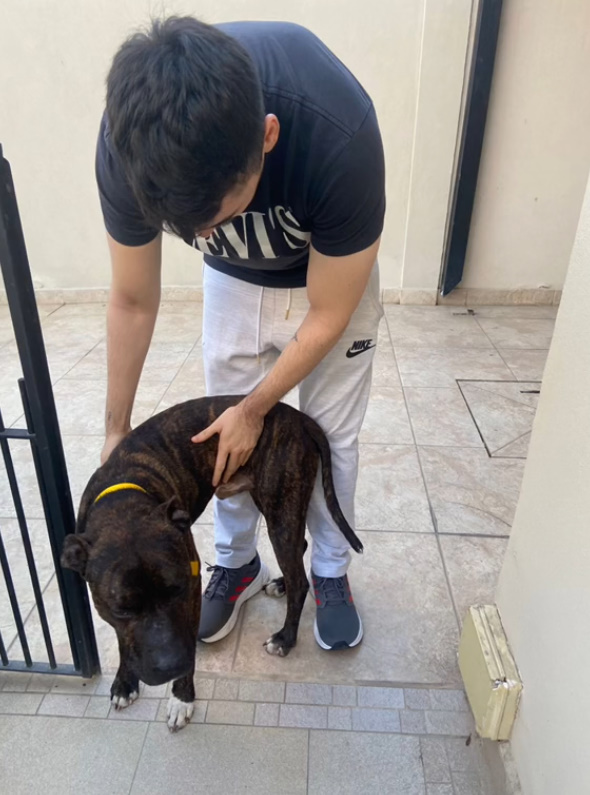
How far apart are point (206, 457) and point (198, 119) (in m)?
0.99

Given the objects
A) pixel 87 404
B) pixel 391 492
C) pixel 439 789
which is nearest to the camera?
pixel 439 789

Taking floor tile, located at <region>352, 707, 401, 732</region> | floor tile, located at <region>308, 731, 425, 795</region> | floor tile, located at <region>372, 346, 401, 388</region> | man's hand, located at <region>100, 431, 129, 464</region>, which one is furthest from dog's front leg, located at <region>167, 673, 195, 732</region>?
floor tile, located at <region>372, 346, 401, 388</region>

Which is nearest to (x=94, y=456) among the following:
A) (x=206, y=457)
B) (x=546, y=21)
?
(x=206, y=457)

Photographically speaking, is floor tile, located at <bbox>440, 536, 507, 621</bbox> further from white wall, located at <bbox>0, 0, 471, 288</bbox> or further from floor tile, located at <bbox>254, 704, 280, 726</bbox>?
white wall, located at <bbox>0, 0, 471, 288</bbox>

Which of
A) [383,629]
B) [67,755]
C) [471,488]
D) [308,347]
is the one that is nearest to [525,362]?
[471,488]

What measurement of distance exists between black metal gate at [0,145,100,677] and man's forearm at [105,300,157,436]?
0.25 meters

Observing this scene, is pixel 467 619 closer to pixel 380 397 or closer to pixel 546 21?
pixel 380 397

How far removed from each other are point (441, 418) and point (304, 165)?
2418 millimetres

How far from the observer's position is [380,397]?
3.74m

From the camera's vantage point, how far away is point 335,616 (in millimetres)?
1987

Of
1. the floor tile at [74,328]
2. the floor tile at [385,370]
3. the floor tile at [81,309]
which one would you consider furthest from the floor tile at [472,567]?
the floor tile at [81,309]

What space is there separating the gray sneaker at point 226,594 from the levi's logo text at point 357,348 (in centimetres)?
94

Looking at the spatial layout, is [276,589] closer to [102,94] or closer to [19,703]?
[19,703]

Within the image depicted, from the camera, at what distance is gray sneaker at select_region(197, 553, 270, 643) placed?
78.6 inches
